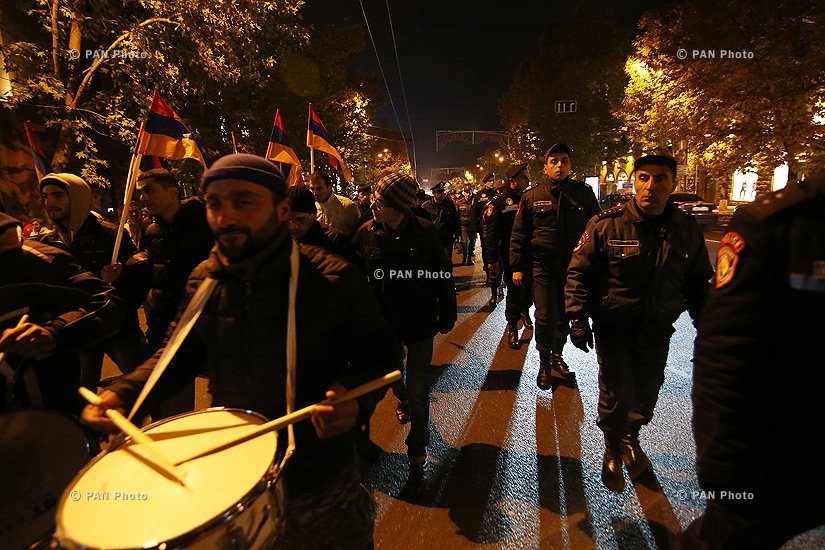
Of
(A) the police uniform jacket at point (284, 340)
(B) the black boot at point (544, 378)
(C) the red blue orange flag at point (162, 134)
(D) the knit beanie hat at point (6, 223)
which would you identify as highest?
(C) the red blue orange flag at point (162, 134)

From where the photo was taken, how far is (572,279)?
3.12m

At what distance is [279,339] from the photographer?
5.41 ft

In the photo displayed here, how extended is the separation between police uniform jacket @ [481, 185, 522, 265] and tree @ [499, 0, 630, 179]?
85.0ft

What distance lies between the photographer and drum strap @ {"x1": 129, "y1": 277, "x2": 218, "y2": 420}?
5.14 ft

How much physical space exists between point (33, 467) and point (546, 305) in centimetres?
395

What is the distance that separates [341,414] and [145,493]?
21.8 inches

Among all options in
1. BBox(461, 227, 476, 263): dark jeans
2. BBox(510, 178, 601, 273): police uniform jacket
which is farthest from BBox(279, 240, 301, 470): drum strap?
BBox(461, 227, 476, 263): dark jeans

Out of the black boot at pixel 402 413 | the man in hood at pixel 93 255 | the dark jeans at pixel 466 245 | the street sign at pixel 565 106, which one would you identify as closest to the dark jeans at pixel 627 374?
the black boot at pixel 402 413

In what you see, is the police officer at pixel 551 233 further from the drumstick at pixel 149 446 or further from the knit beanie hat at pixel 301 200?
the drumstick at pixel 149 446

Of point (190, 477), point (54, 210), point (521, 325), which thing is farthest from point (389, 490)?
point (521, 325)

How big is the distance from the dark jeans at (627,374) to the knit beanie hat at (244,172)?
234 centimetres

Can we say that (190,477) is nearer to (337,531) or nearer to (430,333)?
(337,531)

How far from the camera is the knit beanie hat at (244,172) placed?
158 centimetres

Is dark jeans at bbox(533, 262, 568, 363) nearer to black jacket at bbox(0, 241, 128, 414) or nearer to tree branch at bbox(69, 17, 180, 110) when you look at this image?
black jacket at bbox(0, 241, 128, 414)
